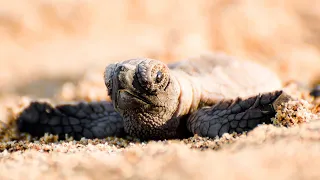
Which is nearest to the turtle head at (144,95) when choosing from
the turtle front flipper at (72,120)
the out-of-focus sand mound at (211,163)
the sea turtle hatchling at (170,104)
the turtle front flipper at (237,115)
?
the sea turtle hatchling at (170,104)

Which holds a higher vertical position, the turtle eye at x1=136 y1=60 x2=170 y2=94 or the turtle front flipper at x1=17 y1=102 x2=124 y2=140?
the turtle eye at x1=136 y1=60 x2=170 y2=94

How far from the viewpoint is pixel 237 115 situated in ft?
8.21

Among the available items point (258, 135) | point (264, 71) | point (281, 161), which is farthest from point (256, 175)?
point (264, 71)

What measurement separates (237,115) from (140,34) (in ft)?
15.4

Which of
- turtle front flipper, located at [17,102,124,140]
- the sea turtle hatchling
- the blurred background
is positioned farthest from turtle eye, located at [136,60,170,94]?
the blurred background

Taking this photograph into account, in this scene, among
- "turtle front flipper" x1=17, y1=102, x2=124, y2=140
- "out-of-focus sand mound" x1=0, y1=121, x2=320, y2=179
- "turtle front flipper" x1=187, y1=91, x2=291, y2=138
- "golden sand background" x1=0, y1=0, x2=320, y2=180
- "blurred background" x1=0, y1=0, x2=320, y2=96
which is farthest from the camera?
"blurred background" x1=0, y1=0, x2=320, y2=96

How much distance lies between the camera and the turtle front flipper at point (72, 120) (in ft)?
9.98

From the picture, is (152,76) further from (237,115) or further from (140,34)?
(140,34)

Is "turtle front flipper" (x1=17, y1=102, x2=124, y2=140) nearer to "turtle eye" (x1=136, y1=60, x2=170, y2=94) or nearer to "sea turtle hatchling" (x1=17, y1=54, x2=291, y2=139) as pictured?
"sea turtle hatchling" (x1=17, y1=54, x2=291, y2=139)

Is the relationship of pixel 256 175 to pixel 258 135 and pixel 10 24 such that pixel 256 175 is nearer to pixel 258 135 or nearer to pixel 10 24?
pixel 258 135

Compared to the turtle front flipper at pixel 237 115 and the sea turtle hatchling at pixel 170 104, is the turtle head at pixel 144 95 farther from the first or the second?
the turtle front flipper at pixel 237 115

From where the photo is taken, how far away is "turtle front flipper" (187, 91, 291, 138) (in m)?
2.36

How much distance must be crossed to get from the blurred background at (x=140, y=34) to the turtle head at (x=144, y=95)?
2.82m

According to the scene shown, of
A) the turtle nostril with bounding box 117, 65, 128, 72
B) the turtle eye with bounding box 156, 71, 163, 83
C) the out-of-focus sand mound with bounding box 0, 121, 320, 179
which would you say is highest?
the turtle nostril with bounding box 117, 65, 128, 72
